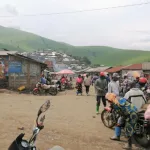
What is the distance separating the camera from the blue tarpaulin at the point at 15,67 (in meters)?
21.9

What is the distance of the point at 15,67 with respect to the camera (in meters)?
22.0

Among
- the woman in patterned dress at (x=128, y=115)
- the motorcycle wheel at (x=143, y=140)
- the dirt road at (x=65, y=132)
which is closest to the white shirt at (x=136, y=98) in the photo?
the woman in patterned dress at (x=128, y=115)

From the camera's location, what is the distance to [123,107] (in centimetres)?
648

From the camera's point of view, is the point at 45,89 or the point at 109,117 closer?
the point at 109,117

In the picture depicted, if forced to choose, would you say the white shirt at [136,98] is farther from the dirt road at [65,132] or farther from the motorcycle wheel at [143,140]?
the dirt road at [65,132]

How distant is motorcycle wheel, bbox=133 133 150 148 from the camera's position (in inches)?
255

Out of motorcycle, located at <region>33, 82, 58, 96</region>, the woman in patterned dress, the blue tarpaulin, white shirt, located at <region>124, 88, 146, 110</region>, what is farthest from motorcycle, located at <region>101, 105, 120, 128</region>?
the blue tarpaulin

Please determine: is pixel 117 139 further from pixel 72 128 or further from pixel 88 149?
pixel 72 128

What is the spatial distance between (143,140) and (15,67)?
1672 centimetres

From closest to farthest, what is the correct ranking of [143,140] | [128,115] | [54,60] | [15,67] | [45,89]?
1. [128,115]
2. [143,140]
3. [45,89]
4. [15,67]
5. [54,60]

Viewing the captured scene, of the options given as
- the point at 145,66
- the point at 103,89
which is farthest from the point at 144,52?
the point at 103,89

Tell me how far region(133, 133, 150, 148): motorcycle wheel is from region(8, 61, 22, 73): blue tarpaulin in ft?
53.8

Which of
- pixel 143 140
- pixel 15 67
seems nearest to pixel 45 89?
pixel 15 67

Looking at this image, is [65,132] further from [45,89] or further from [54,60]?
[54,60]
